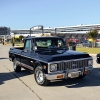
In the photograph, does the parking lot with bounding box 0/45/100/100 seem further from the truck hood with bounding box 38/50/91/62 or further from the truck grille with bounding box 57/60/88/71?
the truck hood with bounding box 38/50/91/62

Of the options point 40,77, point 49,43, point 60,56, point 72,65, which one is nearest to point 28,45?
point 49,43

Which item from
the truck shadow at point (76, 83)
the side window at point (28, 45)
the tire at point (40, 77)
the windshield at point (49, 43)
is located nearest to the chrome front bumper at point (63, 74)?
the tire at point (40, 77)

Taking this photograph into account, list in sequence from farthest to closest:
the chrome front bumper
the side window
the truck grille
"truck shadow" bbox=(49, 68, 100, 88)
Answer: the side window → "truck shadow" bbox=(49, 68, 100, 88) → the truck grille → the chrome front bumper

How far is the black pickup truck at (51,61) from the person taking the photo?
6254mm

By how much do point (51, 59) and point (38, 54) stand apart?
35.2 inches

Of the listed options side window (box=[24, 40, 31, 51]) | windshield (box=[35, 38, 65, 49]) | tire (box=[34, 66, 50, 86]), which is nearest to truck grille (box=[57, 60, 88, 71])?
tire (box=[34, 66, 50, 86])

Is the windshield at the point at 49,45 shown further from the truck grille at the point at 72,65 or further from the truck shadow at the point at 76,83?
the truck shadow at the point at 76,83

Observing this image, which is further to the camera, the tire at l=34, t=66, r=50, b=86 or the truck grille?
the tire at l=34, t=66, r=50, b=86

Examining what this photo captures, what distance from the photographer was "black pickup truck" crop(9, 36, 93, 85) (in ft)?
20.5

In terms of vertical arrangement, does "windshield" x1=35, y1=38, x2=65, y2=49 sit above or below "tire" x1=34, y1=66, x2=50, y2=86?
above

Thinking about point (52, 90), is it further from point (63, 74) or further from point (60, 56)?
point (60, 56)

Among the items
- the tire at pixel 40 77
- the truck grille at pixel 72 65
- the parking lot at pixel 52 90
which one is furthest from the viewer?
the tire at pixel 40 77

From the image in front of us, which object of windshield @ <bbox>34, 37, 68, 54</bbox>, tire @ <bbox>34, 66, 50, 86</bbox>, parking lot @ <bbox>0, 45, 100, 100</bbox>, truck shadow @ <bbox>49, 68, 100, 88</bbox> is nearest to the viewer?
parking lot @ <bbox>0, 45, 100, 100</bbox>

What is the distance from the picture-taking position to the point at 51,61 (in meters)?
6.19
